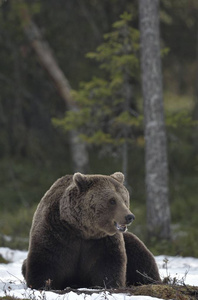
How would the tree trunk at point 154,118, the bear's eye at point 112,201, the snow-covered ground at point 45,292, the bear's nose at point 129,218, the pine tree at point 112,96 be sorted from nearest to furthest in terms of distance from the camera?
the snow-covered ground at point 45,292, the bear's nose at point 129,218, the bear's eye at point 112,201, the tree trunk at point 154,118, the pine tree at point 112,96

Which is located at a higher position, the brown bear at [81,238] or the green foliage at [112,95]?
the green foliage at [112,95]

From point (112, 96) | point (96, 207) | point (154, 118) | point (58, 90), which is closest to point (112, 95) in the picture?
point (112, 96)

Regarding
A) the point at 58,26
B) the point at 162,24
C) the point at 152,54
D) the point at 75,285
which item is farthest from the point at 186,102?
the point at 75,285

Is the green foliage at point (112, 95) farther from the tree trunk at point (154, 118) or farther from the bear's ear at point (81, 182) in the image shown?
the bear's ear at point (81, 182)

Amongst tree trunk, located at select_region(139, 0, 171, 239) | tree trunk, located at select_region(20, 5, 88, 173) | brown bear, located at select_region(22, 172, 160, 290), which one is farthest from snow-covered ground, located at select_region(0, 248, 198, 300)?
tree trunk, located at select_region(20, 5, 88, 173)

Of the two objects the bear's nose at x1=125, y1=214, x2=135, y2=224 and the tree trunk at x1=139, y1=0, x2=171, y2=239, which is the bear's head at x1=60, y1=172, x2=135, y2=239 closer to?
the bear's nose at x1=125, y1=214, x2=135, y2=224

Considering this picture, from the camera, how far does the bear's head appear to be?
16.2ft

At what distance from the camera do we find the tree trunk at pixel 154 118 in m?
11.4

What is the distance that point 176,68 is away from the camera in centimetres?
2116

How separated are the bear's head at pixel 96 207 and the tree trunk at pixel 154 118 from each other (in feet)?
20.5

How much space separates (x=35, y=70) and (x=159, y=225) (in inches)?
311

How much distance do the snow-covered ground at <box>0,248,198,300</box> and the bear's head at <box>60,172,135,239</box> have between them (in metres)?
0.58

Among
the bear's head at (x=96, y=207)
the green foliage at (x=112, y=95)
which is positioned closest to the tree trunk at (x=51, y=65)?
the green foliage at (x=112, y=95)

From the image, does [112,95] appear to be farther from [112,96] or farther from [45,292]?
[45,292]
